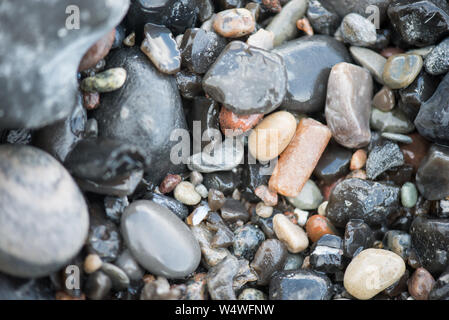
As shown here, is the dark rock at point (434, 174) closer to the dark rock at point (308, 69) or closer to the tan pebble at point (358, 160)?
the tan pebble at point (358, 160)

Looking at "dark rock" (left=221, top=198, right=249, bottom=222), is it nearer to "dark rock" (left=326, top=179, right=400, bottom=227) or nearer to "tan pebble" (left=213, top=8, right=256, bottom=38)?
"dark rock" (left=326, top=179, right=400, bottom=227)

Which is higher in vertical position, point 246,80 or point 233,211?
point 246,80

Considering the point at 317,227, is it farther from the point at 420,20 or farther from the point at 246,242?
the point at 420,20

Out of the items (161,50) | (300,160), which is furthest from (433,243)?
(161,50)

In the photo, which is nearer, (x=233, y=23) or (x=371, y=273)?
(x=371, y=273)

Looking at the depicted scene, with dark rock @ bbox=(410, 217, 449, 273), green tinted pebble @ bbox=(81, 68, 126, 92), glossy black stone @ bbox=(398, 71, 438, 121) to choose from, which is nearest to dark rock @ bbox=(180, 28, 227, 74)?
green tinted pebble @ bbox=(81, 68, 126, 92)

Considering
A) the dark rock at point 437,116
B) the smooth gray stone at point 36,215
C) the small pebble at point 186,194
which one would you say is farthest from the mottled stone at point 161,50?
the dark rock at point 437,116

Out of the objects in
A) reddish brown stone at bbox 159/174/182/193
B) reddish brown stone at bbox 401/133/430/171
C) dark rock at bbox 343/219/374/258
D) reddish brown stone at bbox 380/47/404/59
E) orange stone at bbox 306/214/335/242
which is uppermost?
reddish brown stone at bbox 380/47/404/59
